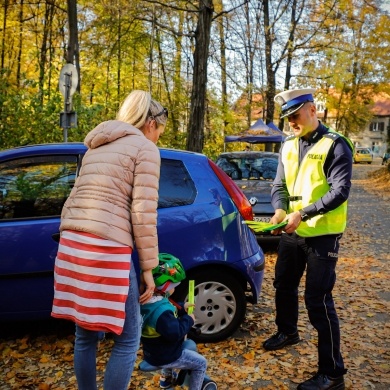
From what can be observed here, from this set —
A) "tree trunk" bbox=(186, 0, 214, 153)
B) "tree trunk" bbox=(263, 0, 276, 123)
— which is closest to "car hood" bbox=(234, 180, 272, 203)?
"tree trunk" bbox=(186, 0, 214, 153)

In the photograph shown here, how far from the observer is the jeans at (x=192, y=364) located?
2.63 metres

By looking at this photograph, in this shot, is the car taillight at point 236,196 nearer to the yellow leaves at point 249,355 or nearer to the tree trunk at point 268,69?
the yellow leaves at point 249,355

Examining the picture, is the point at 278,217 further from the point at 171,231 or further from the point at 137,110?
the point at 137,110

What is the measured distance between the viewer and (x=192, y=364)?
268 centimetres

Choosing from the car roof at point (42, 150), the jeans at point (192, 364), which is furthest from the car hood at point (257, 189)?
the jeans at point (192, 364)

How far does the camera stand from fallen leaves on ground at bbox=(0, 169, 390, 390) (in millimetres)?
3387

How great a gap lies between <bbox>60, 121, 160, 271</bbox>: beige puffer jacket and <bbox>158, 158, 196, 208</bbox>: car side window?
145 cm

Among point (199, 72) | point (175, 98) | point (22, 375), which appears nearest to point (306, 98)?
point (22, 375)

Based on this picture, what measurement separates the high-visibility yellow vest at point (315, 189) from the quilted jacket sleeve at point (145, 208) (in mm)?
1375

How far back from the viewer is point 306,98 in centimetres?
321

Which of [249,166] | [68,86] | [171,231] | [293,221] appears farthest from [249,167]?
[293,221]

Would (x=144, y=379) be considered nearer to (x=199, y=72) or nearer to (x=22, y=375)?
(x=22, y=375)

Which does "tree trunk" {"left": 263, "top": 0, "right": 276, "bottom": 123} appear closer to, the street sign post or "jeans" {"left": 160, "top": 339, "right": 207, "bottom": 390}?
the street sign post

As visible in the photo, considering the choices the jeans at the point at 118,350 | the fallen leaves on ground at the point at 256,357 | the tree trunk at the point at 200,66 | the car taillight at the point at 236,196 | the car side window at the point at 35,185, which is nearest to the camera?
the jeans at the point at 118,350
